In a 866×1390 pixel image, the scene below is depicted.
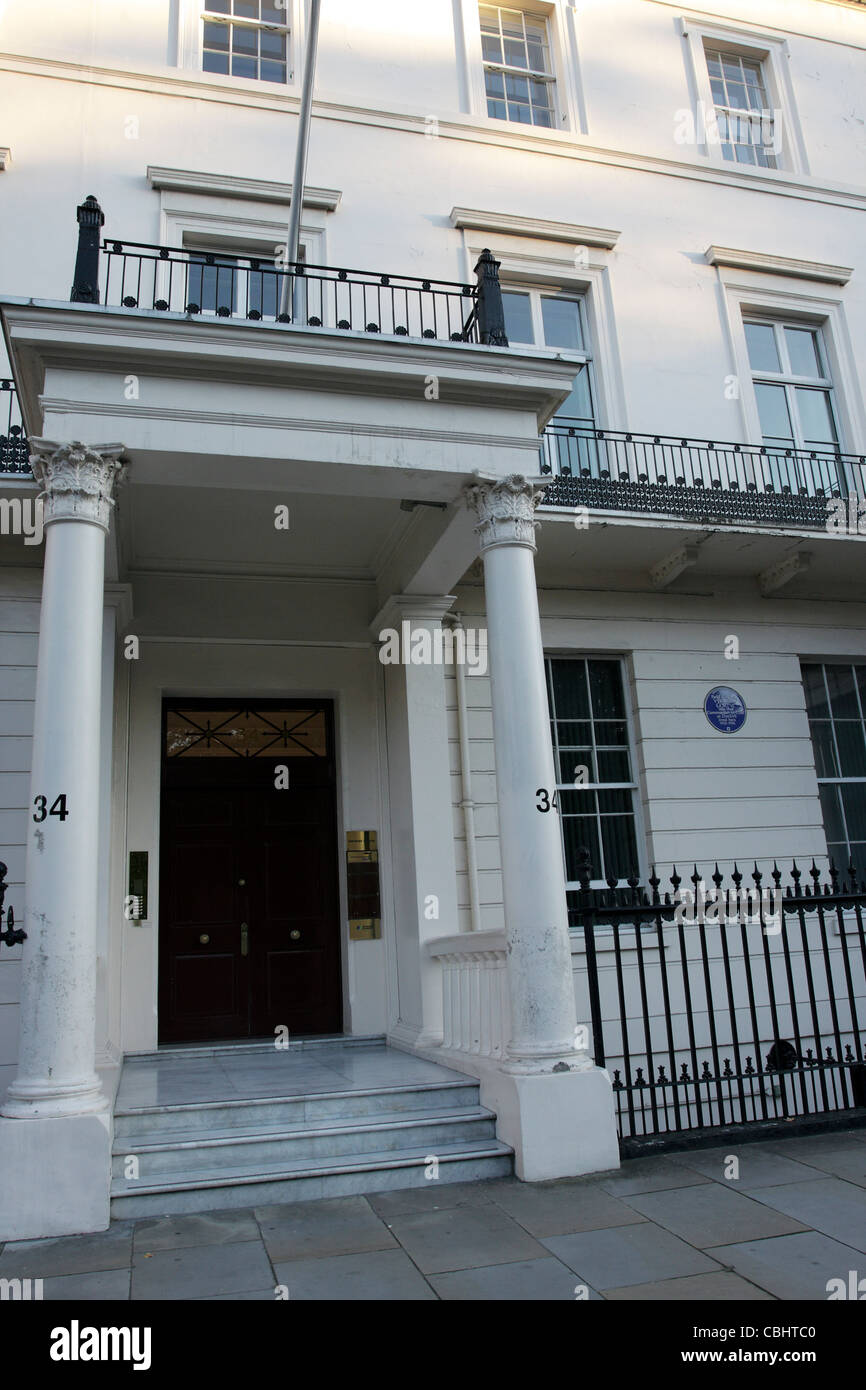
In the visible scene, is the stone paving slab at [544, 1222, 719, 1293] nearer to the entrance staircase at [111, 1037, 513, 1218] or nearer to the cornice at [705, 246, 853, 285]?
the entrance staircase at [111, 1037, 513, 1218]

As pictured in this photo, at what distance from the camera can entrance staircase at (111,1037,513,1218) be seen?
5199 mm

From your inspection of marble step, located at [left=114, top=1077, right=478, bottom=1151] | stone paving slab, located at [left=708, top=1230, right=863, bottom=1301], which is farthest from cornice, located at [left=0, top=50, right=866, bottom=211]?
stone paving slab, located at [left=708, top=1230, right=863, bottom=1301]

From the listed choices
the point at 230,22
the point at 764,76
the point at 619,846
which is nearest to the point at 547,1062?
the point at 619,846

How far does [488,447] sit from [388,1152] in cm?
460

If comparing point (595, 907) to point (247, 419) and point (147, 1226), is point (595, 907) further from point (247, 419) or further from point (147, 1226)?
point (247, 419)

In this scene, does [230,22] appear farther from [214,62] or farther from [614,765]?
[614,765]

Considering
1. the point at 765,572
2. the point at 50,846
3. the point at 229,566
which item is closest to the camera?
the point at 50,846

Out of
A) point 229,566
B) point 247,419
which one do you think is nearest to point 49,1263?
point 247,419

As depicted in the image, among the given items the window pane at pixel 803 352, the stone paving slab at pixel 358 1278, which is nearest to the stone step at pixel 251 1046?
the stone paving slab at pixel 358 1278

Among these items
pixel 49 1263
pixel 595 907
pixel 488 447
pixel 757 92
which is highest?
pixel 757 92

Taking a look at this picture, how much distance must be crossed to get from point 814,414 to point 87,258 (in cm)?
834

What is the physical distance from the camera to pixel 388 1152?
18.7 ft

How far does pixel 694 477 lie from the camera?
31.8 feet

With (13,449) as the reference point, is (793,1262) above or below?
below
